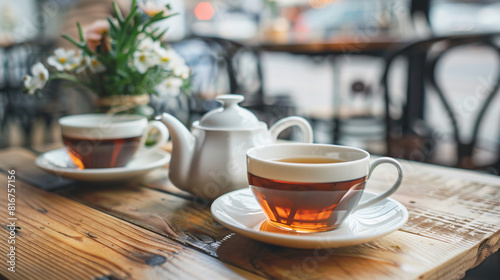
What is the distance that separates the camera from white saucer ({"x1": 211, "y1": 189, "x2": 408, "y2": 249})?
50cm

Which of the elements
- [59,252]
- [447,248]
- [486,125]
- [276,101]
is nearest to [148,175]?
[59,252]

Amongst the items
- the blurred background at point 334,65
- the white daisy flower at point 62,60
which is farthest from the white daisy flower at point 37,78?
the blurred background at point 334,65

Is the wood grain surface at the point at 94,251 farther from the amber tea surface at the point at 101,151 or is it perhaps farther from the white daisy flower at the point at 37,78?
the white daisy flower at the point at 37,78

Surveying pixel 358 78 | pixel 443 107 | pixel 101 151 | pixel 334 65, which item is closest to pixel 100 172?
pixel 101 151

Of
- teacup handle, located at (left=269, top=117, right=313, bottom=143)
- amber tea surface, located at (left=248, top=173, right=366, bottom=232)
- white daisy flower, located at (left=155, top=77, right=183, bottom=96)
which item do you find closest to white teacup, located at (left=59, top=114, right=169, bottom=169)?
white daisy flower, located at (left=155, top=77, right=183, bottom=96)

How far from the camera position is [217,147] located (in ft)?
2.33

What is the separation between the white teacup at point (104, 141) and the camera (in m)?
0.81

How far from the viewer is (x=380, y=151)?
2.34m

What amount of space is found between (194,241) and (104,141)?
0.34 meters

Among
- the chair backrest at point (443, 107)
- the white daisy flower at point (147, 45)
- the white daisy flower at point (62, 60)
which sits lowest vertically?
the chair backrest at point (443, 107)

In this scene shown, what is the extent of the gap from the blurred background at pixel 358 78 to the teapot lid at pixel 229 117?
0.89 ft

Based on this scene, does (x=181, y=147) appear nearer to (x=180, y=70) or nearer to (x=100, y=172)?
(x=100, y=172)

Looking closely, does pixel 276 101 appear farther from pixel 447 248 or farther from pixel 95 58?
pixel 447 248

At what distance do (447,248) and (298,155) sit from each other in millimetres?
222
